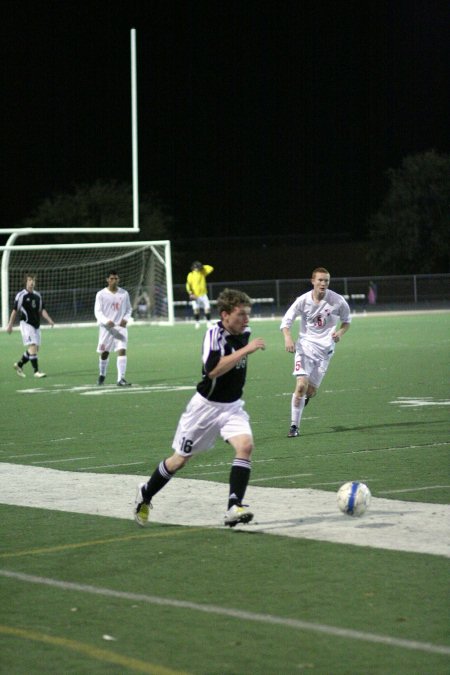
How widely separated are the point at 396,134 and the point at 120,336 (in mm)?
66472

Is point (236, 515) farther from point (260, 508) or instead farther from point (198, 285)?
point (198, 285)

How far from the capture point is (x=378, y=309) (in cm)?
6188

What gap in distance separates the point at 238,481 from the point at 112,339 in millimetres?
14212

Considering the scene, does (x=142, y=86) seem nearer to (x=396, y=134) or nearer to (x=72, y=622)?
(x=396, y=134)

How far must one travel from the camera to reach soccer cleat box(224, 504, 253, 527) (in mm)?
8758

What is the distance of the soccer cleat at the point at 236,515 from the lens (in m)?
8.76

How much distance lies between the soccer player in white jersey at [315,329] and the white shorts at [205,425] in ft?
19.3

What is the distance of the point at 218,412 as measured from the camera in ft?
29.9

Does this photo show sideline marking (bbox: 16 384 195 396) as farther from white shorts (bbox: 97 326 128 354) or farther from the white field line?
the white field line

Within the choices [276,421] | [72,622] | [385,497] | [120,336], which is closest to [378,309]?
[120,336]

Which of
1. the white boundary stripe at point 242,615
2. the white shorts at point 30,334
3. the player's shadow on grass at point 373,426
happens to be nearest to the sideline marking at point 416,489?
the white boundary stripe at point 242,615

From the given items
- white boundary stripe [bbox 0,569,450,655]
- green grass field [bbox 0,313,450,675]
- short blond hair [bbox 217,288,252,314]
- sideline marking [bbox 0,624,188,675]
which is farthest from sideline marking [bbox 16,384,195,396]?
sideline marking [bbox 0,624,188,675]

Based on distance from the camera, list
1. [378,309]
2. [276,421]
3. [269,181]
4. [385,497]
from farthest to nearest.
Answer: [269,181], [378,309], [276,421], [385,497]

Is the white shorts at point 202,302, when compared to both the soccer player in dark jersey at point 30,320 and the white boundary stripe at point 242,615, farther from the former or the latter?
the white boundary stripe at point 242,615
